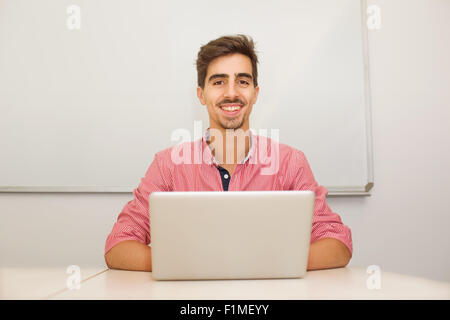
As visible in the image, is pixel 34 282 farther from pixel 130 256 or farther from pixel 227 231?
pixel 227 231

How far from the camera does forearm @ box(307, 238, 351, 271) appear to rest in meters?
0.96

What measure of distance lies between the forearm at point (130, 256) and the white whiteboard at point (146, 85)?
787mm

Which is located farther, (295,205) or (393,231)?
(393,231)

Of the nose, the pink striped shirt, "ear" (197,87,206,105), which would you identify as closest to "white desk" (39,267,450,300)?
the pink striped shirt

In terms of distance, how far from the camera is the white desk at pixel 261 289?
64 centimetres

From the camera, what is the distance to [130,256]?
3.19 feet

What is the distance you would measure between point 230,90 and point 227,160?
0.31 metres

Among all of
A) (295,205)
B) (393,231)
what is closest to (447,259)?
(393,231)

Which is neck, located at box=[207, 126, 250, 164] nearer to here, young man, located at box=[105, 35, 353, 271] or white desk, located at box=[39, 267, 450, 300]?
young man, located at box=[105, 35, 353, 271]

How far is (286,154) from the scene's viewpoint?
4.98 ft

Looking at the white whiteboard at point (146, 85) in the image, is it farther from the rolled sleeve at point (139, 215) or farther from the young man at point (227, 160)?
the rolled sleeve at point (139, 215)
